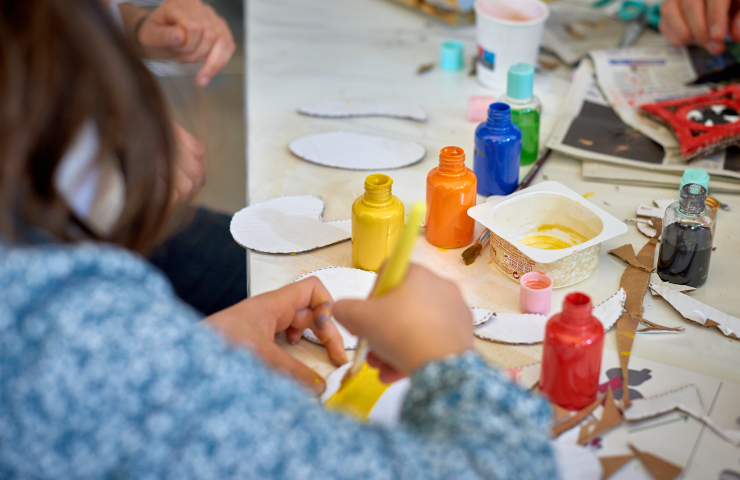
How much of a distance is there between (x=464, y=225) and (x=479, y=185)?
0.41 ft

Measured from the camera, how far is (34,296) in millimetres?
426

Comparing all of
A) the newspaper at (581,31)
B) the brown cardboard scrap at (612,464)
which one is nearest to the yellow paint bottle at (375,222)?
the brown cardboard scrap at (612,464)

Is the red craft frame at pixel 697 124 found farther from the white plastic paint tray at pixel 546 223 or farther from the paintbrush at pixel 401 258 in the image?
the paintbrush at pixel 401 258

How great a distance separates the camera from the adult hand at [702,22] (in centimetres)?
126

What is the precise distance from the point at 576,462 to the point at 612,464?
1.4 inches

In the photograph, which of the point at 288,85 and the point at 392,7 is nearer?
the point at 288,85

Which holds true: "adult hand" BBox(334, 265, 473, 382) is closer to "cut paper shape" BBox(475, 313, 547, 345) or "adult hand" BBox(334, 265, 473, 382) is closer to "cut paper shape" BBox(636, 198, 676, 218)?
"cut paper shape" BBox(475, 313, 547, 345)

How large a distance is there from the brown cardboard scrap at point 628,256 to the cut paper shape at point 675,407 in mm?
214

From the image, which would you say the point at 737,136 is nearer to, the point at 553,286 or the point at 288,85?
the point at 553,286

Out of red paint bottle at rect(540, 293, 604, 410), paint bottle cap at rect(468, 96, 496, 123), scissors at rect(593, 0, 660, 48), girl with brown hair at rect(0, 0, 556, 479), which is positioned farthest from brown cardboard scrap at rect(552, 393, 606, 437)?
scissors at rect(593, 0, 660, 48)

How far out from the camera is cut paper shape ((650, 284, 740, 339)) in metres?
0.73

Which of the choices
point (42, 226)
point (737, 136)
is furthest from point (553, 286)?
point (42, 226)

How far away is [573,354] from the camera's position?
2.00 ft

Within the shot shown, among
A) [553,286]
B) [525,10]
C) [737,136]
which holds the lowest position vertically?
[553,286]
